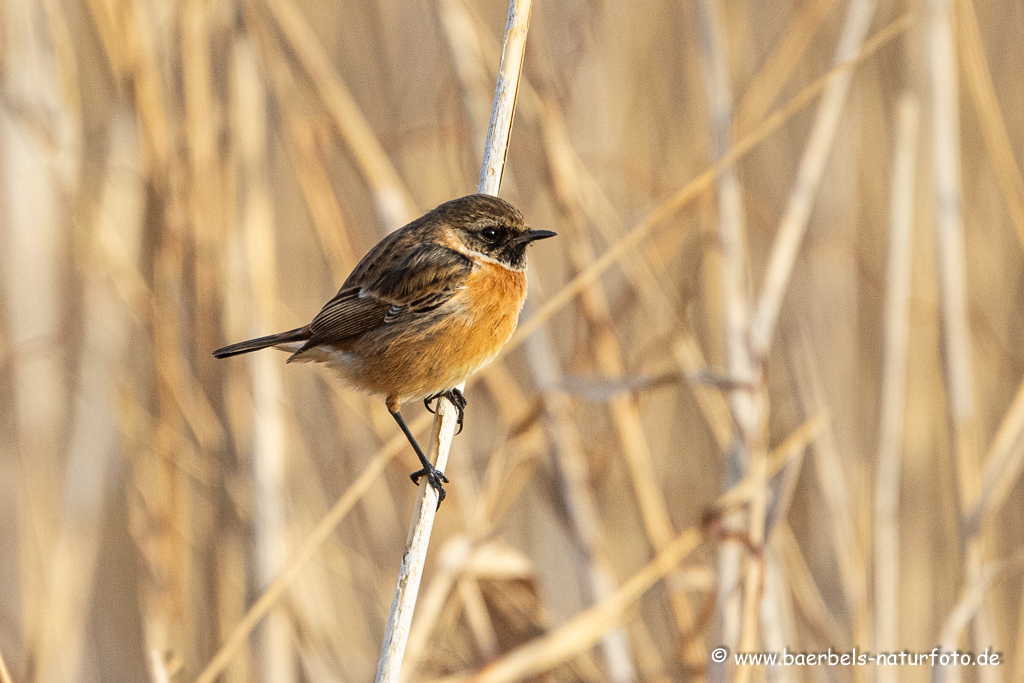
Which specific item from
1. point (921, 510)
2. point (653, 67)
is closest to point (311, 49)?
point (653, 67)

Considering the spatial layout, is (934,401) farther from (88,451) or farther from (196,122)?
(88,451)

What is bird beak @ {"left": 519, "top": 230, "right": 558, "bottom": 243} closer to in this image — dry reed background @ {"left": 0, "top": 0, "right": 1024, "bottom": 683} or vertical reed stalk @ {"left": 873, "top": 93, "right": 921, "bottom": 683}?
dry reed background @ {"left": 0, "top": 0, "right": 1024, "bottom": 683}

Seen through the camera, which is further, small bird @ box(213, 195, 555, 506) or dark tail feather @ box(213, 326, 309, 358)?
small bird @ box(213, 195, 555, 506)

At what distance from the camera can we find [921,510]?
3.61 metres

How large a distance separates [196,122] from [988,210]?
292 centimetres

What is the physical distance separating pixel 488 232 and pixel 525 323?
320 millimetres

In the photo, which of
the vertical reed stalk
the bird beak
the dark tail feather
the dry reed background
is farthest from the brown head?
the vertical reed stalk

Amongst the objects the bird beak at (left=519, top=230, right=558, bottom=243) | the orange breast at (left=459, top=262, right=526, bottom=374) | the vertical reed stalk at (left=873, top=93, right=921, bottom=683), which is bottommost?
the vertical reed stalk at (left=873, top=93, right=921, bottom=683)

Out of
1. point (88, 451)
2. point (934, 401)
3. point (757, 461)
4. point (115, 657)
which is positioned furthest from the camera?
point (115, 657)

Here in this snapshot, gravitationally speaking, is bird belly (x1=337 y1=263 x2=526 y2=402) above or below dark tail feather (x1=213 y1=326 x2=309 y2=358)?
below

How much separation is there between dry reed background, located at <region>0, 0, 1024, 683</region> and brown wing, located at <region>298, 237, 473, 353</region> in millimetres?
181

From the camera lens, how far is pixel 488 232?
2566mm

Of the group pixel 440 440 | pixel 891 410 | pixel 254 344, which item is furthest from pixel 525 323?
pixel 891 410

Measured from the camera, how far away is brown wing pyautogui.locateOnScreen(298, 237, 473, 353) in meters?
2.55
